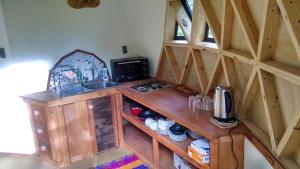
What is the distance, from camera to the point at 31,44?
3.11 metres

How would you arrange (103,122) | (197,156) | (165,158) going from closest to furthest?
(197,156)
(165,158)
(103,122)

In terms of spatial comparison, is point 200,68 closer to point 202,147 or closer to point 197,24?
point 197,24

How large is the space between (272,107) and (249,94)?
0.88 ft

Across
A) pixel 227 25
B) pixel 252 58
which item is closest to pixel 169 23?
pixel 227 25

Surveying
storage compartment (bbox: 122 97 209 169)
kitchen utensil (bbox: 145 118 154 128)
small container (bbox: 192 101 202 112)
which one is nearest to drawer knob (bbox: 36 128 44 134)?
storage compartment (bbox: 122 97 209 169)

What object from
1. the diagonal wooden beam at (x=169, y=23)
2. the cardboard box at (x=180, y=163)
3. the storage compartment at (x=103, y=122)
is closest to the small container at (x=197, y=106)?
the cardboard box at (x=180, y=163)

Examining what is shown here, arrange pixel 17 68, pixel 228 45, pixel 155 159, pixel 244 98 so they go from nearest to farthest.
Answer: pixel 244 98, pixel 228 45, pixel 155 159, pixel 17 68

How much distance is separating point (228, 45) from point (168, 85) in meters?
1.21

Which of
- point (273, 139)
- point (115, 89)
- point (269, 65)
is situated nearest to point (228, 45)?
point (269, 65)

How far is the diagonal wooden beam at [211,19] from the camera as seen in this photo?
2.24 meters

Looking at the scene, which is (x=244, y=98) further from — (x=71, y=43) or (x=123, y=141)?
(x=71, y=43)

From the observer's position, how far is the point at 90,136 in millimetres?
3107

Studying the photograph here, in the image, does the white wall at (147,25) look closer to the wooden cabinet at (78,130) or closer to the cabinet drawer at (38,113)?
the wooden cabinet at (78,130)

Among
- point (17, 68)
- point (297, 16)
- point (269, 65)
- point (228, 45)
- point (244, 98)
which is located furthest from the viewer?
point (17, 68)
